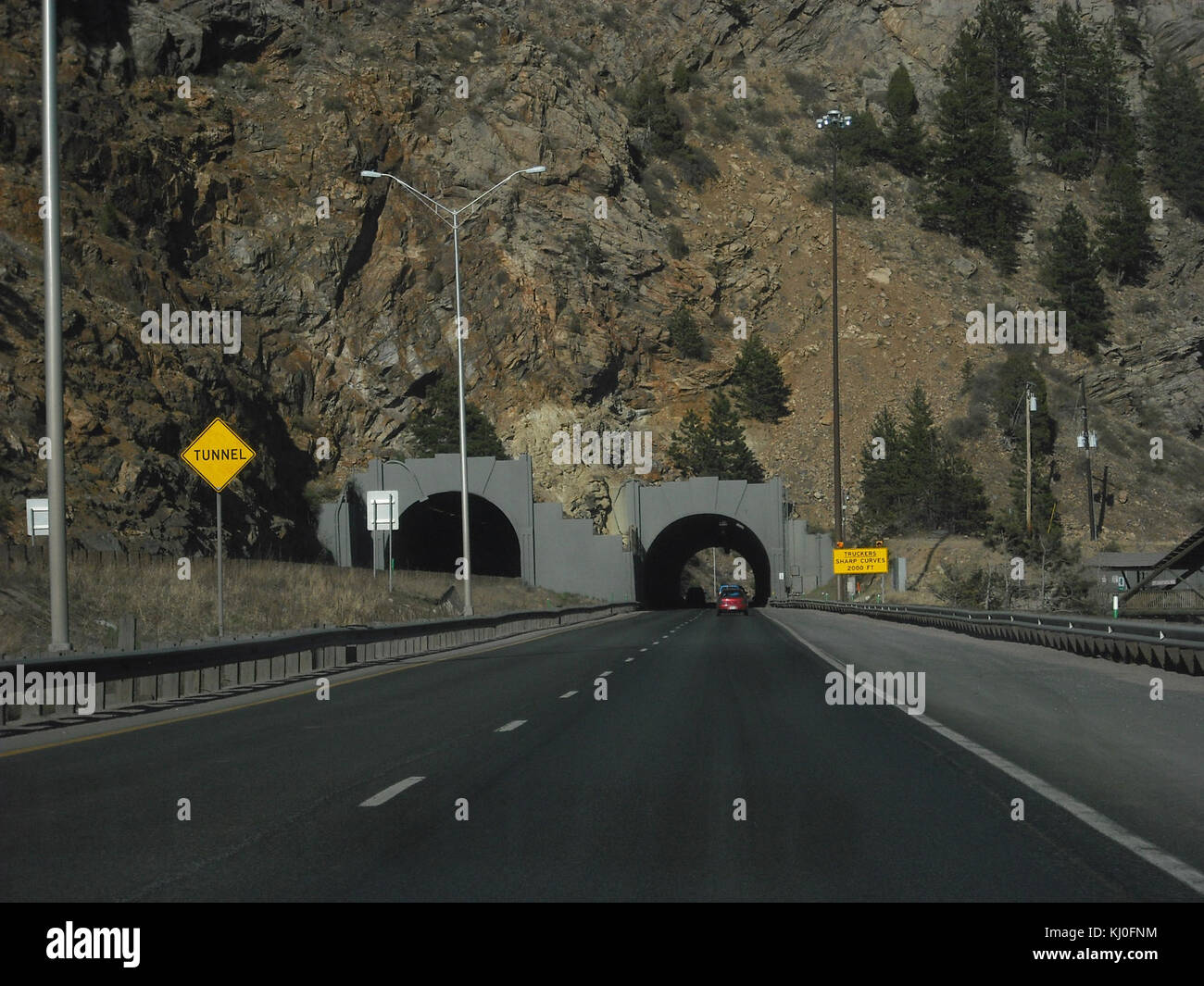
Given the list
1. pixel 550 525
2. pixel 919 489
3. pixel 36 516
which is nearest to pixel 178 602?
pixel 36 516

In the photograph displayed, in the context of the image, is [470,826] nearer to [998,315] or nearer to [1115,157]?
[998,315]

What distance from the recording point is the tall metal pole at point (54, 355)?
55.0ft

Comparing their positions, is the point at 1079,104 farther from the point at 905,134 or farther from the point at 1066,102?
the point at 905,134

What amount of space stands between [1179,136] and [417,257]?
239ft

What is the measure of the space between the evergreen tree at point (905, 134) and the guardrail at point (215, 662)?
93.7m

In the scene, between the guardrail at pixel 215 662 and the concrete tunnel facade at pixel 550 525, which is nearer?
the guardrail at pixel 215 662

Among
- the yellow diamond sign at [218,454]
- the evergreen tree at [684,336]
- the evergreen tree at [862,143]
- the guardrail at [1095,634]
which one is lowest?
the guardrail at [1095,634]

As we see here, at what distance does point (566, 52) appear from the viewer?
117438mm

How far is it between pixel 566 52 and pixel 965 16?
41659mm

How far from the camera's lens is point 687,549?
320 ft

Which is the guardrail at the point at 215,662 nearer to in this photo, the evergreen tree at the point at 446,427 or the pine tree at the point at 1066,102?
the evergreen tree at the point at 446,427

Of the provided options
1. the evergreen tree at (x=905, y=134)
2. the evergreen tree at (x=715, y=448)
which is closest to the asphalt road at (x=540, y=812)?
the evergreen tree at (x=715, y=448)

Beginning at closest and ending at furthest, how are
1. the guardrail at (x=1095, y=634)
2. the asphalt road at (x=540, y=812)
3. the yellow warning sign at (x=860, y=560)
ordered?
the asphalt road at (x=540, y=812) < the guardrail at (x=1095, y=634) < the yellow warning sign at (x=860, y=560)
